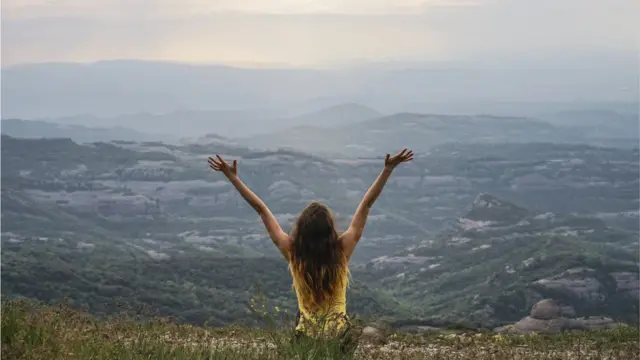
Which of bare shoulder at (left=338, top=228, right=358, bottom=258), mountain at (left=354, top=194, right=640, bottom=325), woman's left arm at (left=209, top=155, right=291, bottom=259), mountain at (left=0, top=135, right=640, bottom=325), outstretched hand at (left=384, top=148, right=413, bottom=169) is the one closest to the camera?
bare shoulder at (left=338, top=228, right=358, bottom=258)

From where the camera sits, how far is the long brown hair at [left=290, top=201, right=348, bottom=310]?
6.88 meters

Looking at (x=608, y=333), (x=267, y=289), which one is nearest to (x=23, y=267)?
(x=267, y=289)

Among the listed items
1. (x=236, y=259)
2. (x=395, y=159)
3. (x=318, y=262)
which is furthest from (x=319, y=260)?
→ (x=236, y=259)

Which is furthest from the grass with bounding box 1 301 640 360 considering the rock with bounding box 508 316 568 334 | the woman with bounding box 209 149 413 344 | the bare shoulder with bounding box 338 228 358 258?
the rock with bounding box 508 316 568 334

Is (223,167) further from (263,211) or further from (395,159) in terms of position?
(395,159)

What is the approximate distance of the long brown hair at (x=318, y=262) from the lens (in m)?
6.88

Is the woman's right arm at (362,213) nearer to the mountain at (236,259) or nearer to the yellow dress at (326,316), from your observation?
the yellow dress at (326,316)

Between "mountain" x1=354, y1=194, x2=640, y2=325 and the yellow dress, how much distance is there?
38.3 metres

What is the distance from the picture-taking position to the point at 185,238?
569ft

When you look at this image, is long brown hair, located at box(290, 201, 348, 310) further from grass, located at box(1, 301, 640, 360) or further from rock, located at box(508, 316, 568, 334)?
rock, located at box(508, 316, 568, 334)

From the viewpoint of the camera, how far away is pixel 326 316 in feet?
21.2

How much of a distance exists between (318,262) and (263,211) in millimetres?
730

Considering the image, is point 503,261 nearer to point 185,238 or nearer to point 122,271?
point 122,271

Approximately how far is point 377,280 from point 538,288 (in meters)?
45.9
